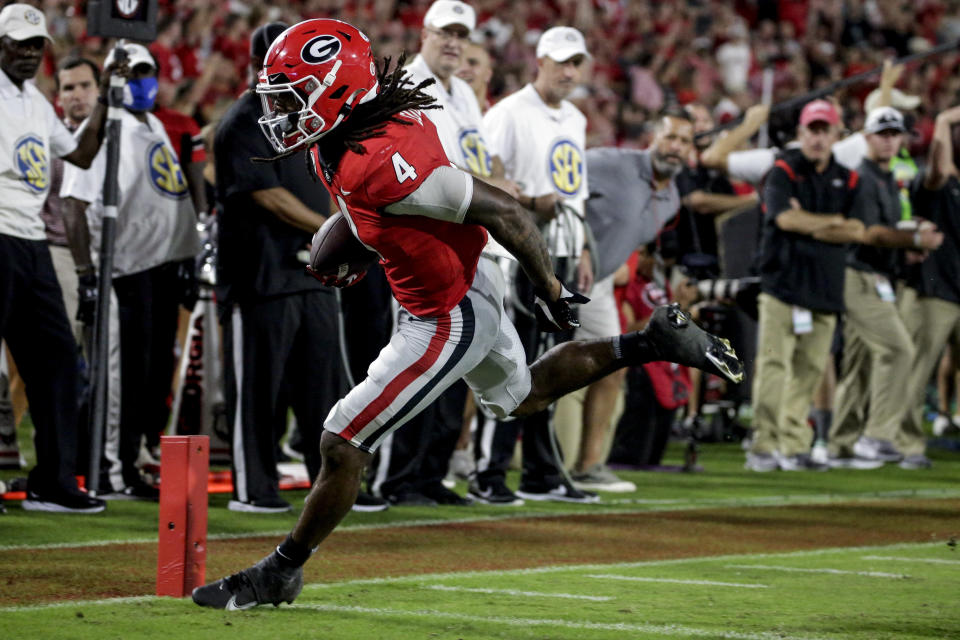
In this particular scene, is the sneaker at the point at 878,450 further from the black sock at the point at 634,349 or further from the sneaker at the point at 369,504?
the black sock at the point at 634,349

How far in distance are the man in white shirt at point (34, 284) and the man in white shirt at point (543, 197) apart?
226cm

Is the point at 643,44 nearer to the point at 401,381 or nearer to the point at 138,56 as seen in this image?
the point at 138,56

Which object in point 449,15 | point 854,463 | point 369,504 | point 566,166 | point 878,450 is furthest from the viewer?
point 878,450

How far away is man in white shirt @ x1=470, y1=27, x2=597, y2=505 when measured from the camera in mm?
8641

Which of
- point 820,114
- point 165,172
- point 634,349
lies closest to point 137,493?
point 165,172

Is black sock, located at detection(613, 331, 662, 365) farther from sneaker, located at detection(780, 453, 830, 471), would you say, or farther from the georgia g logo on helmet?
sneaker, located at detection(780, 453, 830, 471)

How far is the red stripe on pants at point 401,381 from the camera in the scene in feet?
16.9

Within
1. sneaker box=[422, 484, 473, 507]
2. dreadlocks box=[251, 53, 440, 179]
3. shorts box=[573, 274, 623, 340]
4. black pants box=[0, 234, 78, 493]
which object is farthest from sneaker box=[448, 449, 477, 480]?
dreadlocks box=[251, 53, 440, 179]

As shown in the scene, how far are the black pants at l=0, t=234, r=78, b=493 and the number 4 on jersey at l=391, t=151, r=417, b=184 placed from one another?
3123 millimetres

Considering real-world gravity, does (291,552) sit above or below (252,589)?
above

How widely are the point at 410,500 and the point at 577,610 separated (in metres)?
3.24

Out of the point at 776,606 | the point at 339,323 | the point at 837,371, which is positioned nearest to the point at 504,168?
the point at 339,323

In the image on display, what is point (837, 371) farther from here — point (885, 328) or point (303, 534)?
point (303, 534)

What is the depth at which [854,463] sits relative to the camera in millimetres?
11773
